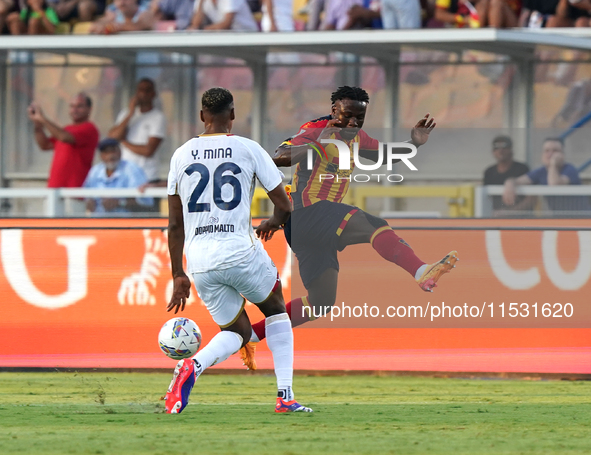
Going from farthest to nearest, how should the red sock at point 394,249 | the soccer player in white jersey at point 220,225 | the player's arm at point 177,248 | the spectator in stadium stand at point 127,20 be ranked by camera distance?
the spectator in stadium stand at point 127,20, the red sock at point 394,249, the player's arm at point 177,248, the soccer player in white jersey at point 220,225

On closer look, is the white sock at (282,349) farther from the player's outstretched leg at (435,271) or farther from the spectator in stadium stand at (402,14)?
the spectator in stadium stand at (402,14)

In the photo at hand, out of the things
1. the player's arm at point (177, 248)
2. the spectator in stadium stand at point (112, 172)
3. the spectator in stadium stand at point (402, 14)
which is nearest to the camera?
the player's arm at point (177, 248)

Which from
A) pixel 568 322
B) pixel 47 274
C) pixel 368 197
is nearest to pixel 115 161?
pixel 47 274

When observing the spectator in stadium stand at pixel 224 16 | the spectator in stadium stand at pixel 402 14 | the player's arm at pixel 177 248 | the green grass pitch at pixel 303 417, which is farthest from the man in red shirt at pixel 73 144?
the player's arm at pixel 177 248

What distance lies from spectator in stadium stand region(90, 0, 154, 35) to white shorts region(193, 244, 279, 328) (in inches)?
274

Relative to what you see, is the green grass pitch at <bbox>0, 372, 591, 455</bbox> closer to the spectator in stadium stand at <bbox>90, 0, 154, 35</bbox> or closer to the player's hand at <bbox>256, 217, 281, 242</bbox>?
the player's hand at <bbox>256, 217, 281, 242</bbox>

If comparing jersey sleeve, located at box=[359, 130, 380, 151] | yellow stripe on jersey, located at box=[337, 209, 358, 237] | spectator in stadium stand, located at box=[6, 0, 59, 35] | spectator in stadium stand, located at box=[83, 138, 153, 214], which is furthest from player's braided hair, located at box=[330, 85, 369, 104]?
spectator in stadium stand, located at box=[6, 0, 59, 35]

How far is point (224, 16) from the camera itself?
1200 centimetres

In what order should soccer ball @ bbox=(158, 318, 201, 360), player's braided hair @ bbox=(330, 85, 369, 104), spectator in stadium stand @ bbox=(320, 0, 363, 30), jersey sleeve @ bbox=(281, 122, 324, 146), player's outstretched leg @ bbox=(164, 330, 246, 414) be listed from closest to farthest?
player's outstretched leg @ bbox=(164, 330, 246, 414), soccer ball @ bbox=(158, 318, 201, 360), jersey sleeve @ bbox=(281, 122, 324, 146), player's braided hair @ bbox=(330, 85, 369, 104), spectator in stadium stand @ bbox=(320, 0, 363, 30)

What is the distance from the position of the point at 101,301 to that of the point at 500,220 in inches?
136

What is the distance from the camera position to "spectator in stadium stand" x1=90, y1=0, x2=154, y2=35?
1234cm

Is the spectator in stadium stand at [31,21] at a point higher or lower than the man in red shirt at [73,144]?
higher

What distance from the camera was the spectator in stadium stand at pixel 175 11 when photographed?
12383mm

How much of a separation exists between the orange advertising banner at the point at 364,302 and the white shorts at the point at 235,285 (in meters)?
2.61
